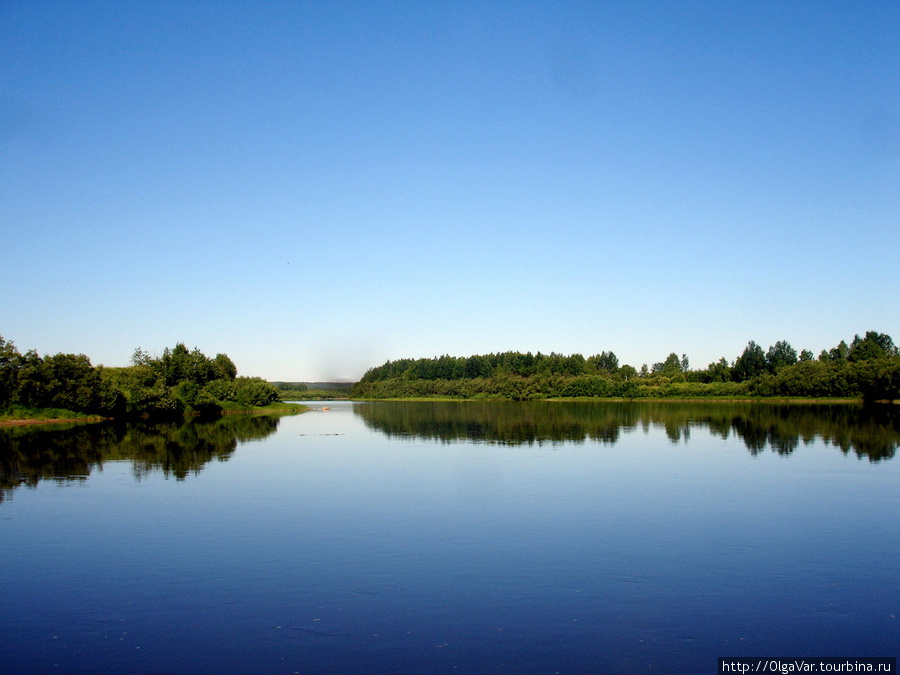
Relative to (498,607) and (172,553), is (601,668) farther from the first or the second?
(172,553)

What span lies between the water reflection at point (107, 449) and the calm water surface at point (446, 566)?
45 centimetres

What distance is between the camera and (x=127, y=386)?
75750 mm

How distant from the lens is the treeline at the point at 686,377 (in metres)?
111

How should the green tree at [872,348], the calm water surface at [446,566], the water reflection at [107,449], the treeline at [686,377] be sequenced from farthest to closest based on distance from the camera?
the green tree at [872,348]
the treeline at [686,377]
the water reflection at [107,449]
the calm water surface at [446,566]

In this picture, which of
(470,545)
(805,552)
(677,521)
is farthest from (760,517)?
(470,545)

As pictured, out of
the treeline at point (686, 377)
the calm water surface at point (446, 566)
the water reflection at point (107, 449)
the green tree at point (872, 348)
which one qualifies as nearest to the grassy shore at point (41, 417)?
the water reflection at point (107, 449)

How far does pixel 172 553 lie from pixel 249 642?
→ 6.60 meters

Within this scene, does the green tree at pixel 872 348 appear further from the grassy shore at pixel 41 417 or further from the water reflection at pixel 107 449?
the grassy shore at pixel 41 417

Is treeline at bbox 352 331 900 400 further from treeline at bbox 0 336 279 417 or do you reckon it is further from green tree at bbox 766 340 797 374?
treeline at bbox 0 336 279 417

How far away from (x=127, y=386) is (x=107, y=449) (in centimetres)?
3744

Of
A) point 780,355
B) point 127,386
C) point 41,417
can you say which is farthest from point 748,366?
point 41,417

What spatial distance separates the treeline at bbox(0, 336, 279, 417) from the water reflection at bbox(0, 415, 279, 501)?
5448 mm

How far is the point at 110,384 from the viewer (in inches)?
2803

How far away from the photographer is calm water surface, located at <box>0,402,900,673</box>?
10.8 metres
